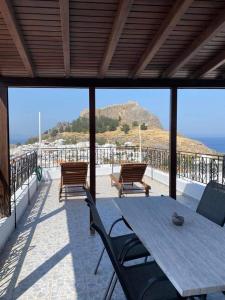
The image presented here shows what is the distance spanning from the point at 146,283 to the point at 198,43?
2.41 m

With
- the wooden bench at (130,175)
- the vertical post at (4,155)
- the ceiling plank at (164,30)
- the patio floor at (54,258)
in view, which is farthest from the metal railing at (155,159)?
the vertical post at (4,155)

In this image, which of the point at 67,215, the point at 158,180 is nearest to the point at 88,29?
the point at 67,215

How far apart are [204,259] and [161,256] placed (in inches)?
10.2

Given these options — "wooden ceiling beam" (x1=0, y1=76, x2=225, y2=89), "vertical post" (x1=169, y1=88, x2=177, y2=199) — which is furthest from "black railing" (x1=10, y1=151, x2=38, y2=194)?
"vertical post" (x1=169, y1=88, x2=177, y2=199)

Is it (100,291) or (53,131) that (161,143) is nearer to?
(53,131)

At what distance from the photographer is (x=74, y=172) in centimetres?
723

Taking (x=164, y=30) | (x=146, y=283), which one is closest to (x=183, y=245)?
(x=146, y=283)

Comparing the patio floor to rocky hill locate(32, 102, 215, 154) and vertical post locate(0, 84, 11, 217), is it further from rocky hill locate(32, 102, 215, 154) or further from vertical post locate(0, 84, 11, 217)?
rocky hill locate(32, 102, 215, 154)

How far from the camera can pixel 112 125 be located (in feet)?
85.4

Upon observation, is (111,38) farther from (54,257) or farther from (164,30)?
(54,257)

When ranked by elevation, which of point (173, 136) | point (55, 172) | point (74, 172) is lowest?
point (55, 172)

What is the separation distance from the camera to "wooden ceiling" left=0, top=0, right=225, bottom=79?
256 centimetres

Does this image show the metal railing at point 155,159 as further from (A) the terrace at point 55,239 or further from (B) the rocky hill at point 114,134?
(B) the rocky hill at point 114,134

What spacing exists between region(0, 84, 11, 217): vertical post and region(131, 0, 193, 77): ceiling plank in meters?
1.98
